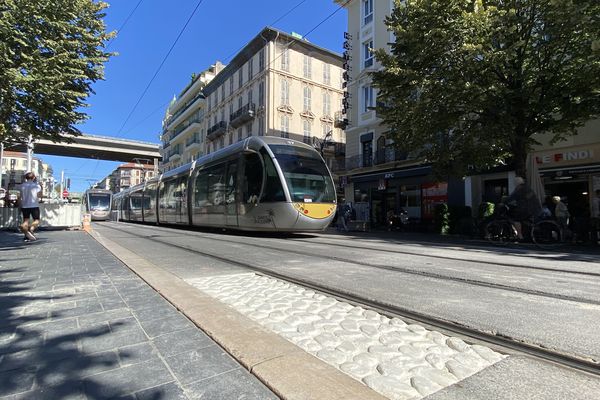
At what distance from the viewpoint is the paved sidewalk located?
2316 mm

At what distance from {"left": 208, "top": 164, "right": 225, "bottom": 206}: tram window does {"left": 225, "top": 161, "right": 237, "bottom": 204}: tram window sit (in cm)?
43

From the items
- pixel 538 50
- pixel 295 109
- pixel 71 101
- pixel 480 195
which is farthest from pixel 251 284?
pixel 295 109

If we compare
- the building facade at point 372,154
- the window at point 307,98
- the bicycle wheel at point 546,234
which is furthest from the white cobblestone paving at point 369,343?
the window at point 307,98

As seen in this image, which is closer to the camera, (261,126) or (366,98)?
(366,98)

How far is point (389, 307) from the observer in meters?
4.22

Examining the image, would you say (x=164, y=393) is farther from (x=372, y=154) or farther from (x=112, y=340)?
(x=372, y=154)

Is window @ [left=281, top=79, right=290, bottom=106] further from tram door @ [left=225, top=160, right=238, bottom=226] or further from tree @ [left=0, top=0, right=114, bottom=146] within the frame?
tree @ [left=0, top=0, right=114, bottom=146]

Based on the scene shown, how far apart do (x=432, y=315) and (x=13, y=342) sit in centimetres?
359

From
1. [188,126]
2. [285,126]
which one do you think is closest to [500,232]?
[285,126]

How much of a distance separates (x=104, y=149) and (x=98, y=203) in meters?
32.0

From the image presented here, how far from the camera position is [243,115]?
43531 mm

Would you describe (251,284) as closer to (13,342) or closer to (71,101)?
(13,342)

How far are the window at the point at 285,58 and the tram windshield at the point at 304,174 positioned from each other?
1162 inches

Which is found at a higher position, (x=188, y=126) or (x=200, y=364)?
(x=188, y=126)
